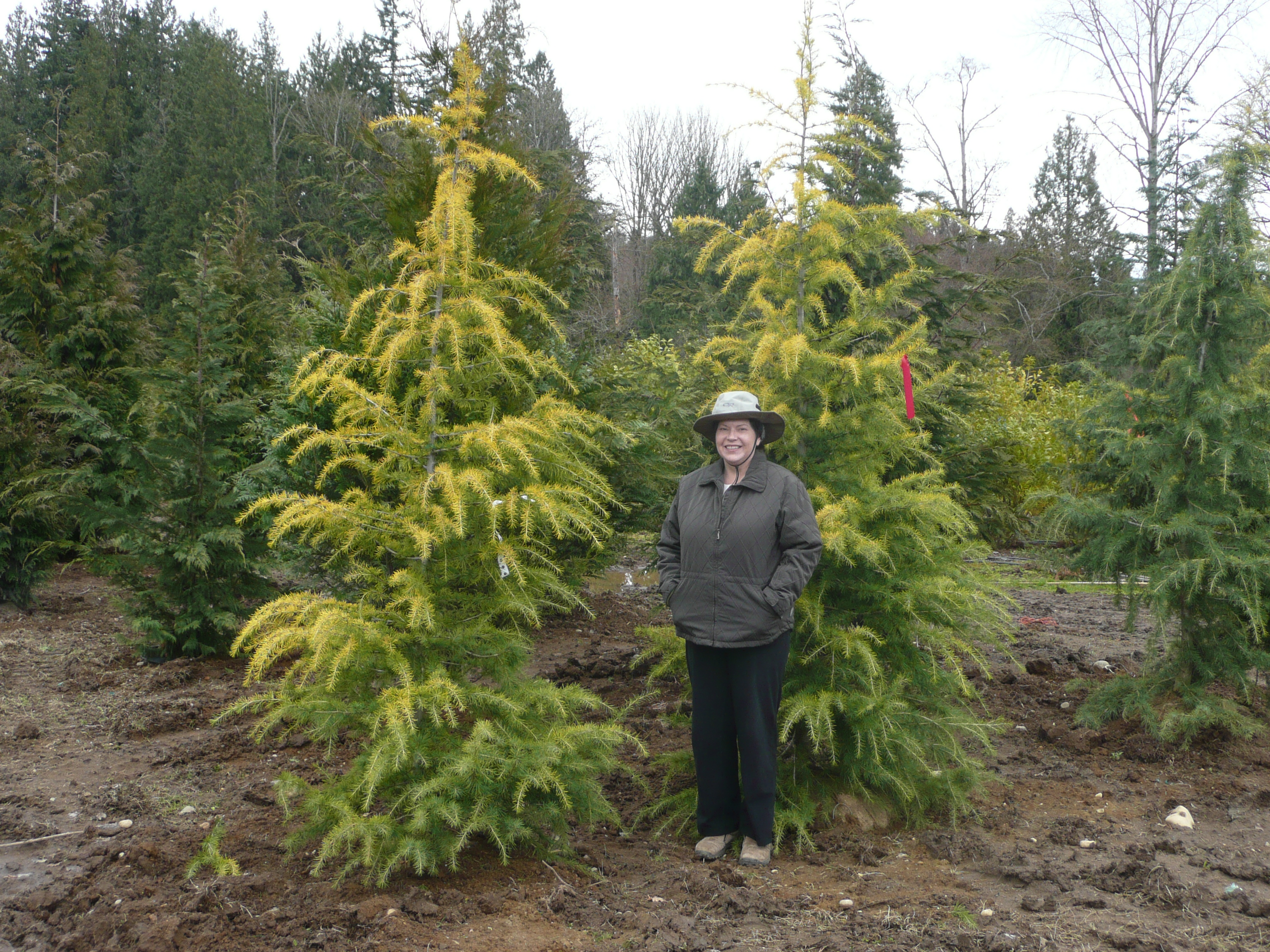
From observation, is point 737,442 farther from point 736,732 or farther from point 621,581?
point 621,581

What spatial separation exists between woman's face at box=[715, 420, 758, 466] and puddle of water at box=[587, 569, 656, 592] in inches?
253

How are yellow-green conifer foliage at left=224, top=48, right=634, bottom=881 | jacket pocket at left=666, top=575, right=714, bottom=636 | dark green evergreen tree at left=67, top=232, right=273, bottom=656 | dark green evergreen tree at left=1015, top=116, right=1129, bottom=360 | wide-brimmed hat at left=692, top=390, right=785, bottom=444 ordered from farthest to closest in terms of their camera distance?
dark green evergreen tree at left=1015, top=116, right=1129, bottom=360 < dark green evergreen tree at left=67, top=232, right=273, bottom=656 < wide-brimmed hat at left=692, top=390, right=785, bottom=444 < jacket pocket at left=666, top=575, right=714, bottom=636 < yellow-green conifer foliage at left=224, top=48, right=634, bottom=881

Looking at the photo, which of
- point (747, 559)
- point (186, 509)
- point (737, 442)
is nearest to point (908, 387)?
point (737, 442)

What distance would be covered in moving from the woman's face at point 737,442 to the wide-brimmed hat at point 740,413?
3 centimetres

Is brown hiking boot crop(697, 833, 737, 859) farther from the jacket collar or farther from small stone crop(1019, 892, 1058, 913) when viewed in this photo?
the jacket collar

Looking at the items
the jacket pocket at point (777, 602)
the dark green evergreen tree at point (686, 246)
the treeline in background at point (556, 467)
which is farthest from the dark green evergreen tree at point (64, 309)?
the dark green evergreen tree at point (686, 246)

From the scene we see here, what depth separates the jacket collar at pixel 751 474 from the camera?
4004 millimetres

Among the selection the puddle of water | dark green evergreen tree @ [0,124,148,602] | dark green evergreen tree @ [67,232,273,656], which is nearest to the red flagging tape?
dark green evergreen tree @ [67,232,273,656]

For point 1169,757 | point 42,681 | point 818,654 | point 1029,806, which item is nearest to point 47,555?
point 42,681

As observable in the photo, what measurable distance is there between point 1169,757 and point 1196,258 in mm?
2981

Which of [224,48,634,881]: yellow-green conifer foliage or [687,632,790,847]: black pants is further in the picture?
[687,632,790,847]: black pants

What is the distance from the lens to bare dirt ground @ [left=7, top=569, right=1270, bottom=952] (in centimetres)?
318

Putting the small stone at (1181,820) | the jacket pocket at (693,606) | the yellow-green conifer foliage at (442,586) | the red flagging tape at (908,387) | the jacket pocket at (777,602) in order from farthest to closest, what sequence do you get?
the red flagging tape at (908,387)
the small stone at (1181,820)
the jacket pocket at (693,606)
the jacket pocket at (777,602)
the yellow-green conifer foliage at (442,586)

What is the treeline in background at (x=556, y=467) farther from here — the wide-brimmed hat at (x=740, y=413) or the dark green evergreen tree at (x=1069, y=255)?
the dark green evergreen tree at (x=1069, y=255)
